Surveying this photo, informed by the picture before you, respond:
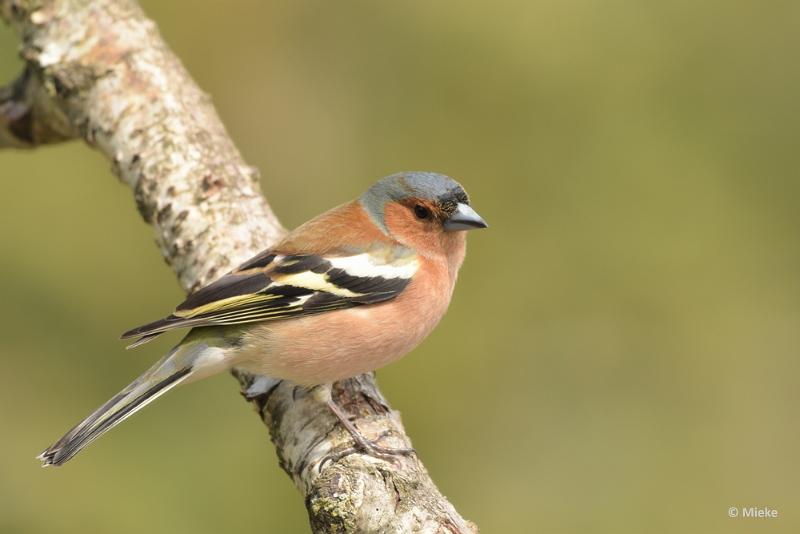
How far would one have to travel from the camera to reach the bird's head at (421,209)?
426 cm

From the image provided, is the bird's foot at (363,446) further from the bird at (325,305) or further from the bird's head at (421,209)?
the bird's head at (421,209)

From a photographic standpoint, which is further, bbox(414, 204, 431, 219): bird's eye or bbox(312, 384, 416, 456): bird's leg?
bbox(414, 204, 431, 219): bird's eye

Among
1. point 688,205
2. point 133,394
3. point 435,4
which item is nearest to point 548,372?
point 688,205

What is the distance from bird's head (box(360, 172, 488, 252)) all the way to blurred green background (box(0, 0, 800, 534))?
2080mm

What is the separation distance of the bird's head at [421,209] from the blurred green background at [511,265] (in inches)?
81.9

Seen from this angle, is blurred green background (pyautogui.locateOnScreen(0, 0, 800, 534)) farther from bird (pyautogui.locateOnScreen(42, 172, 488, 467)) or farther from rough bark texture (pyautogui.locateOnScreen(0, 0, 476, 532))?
bird (pyautogui.locateOnScreen(42, 172, 488, 467))

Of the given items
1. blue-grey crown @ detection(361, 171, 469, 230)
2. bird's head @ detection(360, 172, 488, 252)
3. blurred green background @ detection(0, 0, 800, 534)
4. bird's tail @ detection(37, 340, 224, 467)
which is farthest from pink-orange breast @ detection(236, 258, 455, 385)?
blurred green background @ detection(0, 0, 800, 534)

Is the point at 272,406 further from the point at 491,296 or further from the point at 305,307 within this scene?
the point at 491,296

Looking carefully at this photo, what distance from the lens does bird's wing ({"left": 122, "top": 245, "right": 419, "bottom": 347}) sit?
3.76m

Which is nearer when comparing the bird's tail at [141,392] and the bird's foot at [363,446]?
the bird's foot at [363,446]

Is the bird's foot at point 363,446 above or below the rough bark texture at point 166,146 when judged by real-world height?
below

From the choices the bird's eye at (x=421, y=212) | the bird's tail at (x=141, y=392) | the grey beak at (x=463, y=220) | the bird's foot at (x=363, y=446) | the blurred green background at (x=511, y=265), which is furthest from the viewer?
the blurred green background at (x=511, y=265)

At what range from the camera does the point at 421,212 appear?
4.32 m

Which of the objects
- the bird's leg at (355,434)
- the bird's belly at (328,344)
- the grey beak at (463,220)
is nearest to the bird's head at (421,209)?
the grey beak at (463,220)
